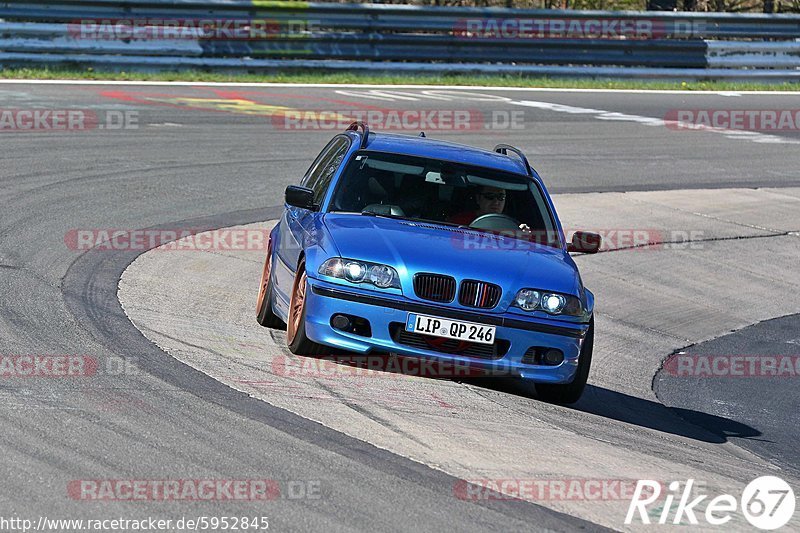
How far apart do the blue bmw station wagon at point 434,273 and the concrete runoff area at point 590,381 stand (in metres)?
0.25

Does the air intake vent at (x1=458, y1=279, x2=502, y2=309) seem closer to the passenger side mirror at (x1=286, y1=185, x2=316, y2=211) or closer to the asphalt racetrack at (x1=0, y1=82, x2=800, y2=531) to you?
the asphalt racetrack at (x1=0, y1=82, x2=800, y2=531)

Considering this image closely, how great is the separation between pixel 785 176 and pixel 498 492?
1481 cm

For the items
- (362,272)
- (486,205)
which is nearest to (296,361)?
(362,272)

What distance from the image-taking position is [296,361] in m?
7.99

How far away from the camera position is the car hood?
305 inches

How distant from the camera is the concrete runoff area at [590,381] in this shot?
651cm

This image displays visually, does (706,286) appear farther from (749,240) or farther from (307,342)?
(307,342)

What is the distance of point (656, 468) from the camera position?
664 centimetres

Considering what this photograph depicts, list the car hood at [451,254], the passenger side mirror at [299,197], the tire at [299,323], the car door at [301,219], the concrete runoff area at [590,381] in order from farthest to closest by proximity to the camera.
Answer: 1. the passenger side mirror at [299,197]
2. the car door at [301,219]
3. the tire at [299,323]
4. the car hood at [451,254]
5. the concrete runoff area at [590,381]

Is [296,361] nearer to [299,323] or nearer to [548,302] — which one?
[299,323]

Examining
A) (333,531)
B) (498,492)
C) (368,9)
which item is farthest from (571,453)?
(368,9)

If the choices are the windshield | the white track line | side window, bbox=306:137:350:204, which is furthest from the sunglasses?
the white track line

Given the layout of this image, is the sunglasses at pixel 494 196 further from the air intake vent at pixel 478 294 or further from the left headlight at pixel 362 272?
the left headlight at pixel 362 272

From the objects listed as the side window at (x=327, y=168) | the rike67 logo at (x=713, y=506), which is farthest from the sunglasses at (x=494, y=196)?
the rike67 logo at (x=713, y=506)
